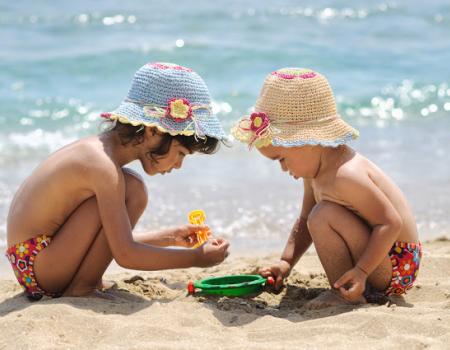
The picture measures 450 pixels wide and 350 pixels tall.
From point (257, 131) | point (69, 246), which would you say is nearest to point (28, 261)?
point (69, 246)

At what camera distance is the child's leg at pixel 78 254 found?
3541mm

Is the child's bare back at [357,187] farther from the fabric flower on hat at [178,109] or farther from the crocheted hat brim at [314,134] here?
the fabric flower on hat at [178,109]

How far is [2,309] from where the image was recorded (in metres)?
3.47

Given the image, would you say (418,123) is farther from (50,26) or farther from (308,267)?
(50,26)

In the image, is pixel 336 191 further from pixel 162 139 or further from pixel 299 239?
pixel 162 139

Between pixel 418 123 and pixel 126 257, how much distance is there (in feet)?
18.5

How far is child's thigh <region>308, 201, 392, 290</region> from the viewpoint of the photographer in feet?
11.5

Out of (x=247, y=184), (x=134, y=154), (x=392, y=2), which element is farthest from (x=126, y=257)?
(x=392, y=2)

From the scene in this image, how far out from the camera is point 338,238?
11.6 feet

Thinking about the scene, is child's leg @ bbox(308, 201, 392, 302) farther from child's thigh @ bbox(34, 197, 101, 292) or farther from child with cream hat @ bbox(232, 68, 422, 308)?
child's thigh @ bbox(34, 197, 101, 292)

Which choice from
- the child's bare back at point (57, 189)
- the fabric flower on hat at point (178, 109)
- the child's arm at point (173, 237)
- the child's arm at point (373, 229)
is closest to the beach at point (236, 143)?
the child's arm at point (373, 229)

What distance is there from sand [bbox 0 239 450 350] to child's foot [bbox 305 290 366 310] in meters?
0.04

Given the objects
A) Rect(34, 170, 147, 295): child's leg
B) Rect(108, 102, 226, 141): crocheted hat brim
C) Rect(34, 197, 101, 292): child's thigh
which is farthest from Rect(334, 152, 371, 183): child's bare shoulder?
Rect(34, 197, 101, 292): child's thigh

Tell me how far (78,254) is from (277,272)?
978 mm
